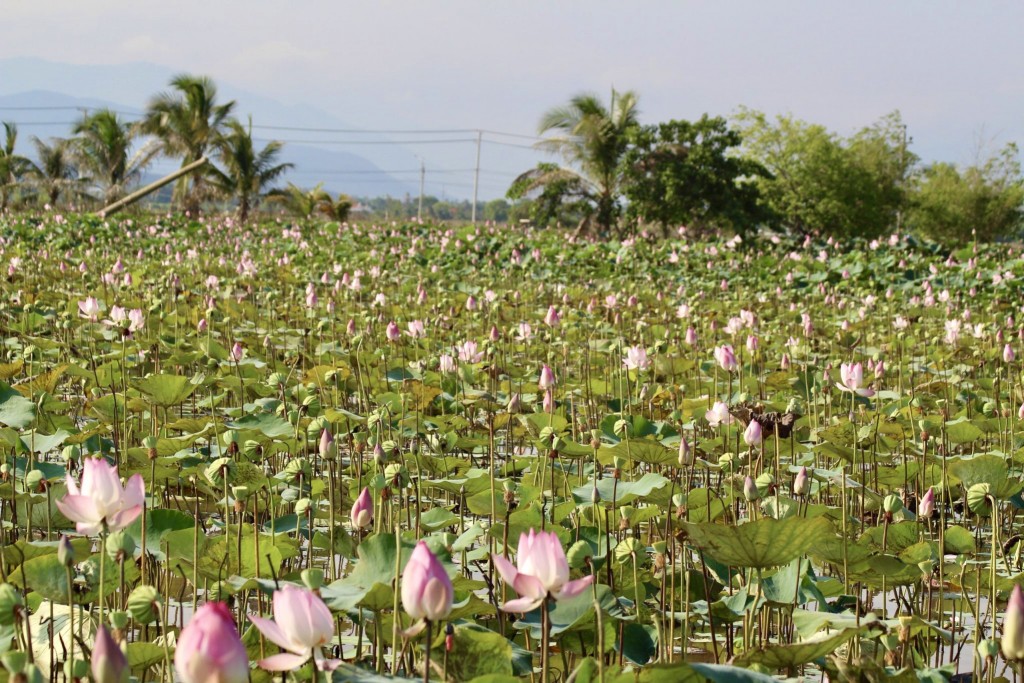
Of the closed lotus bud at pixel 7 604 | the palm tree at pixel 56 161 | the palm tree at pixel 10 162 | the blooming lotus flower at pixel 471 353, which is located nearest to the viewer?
the closed lotus bud at pixel 7 604

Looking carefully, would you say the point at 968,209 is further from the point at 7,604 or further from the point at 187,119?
the point at 7,604

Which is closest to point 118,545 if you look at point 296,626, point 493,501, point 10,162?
point 296,626

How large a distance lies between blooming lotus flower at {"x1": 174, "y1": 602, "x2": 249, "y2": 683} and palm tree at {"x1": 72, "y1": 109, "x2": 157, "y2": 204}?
27.2 meters

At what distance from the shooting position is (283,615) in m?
1.26

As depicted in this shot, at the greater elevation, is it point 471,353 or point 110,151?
point 110,151

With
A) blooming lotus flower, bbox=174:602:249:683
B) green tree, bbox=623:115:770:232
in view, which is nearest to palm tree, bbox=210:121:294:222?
green tree, bbox=623:115:770:232

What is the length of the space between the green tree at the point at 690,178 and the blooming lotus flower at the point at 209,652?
19.3 m

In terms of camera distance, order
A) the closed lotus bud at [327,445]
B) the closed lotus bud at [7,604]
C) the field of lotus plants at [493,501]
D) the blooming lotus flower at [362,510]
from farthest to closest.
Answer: the closed lotus bud at [327,445] < the blooming lotus flower at [362,510] < the field of lotus plants at [493,501] < the closed lotus bud at [7,604]

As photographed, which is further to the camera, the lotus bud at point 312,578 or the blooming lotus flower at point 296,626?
the lotus bud at point 312,578

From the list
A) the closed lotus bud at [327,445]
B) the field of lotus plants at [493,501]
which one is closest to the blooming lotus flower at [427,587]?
the field of lotus plants at [493,501]

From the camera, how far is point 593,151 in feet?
71.2

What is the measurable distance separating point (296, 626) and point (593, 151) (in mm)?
20907

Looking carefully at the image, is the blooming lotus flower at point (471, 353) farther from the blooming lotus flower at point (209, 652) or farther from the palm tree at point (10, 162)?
the palm tree at point (10, 162)

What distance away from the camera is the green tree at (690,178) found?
2016 centimetres
